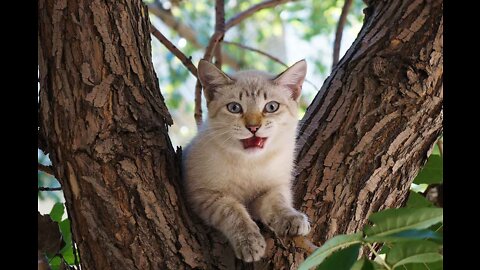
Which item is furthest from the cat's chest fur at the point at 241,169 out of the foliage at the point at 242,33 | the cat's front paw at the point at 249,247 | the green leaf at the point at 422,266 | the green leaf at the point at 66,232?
the foliage at the point at 242,33

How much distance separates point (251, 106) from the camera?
2545 millimetres

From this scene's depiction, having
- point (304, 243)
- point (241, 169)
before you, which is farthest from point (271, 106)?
point (304, 243)

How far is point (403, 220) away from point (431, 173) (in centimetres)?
134

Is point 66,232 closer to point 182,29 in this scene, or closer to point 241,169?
point 241,169

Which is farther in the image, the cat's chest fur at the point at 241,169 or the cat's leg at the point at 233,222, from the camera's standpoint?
the cat's chest fur at the point at 241,169

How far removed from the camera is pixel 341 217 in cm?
220

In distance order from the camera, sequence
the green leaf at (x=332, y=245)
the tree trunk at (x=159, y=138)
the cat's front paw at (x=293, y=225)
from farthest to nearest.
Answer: the cat's front paw at (x=293, y=225) → the tree trunk at (x=159, y=138) → the green leaf at (x=332, y=245)

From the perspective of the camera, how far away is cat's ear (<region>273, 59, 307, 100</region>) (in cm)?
263

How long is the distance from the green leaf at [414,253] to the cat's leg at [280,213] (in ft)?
2.83

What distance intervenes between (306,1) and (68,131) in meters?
4.83

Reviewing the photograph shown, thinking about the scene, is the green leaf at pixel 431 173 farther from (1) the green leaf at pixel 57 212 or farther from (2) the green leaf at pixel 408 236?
(1) the green leaf at pixel 57 212

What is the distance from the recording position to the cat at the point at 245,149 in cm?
231

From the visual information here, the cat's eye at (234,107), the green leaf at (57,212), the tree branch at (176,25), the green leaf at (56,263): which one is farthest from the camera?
the tree branch at (176,25)
